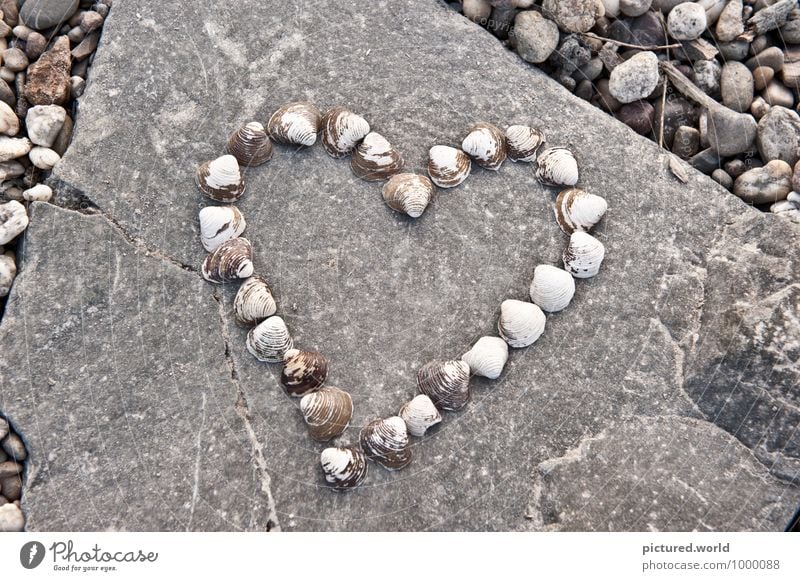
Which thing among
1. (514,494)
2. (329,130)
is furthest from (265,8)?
(514,494)

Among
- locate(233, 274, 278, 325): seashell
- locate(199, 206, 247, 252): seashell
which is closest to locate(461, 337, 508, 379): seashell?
locate(233, 274, 278, 325): seashell

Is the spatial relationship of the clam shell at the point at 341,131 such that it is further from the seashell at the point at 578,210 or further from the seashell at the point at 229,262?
the seashell at the point at 578,210

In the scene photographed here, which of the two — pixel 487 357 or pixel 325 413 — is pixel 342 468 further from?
pixel 487 357
